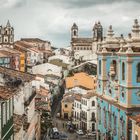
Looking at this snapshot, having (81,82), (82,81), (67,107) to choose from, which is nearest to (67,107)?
(67,107)

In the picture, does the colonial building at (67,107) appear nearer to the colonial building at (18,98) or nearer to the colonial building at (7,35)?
the colonial building at (7,35)

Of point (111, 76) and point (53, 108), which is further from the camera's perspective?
point (53, 108)

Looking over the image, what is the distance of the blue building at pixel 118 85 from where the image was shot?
4462 cm

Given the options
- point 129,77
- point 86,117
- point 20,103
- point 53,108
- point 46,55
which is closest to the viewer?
point 20,103

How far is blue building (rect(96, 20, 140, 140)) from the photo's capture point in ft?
146

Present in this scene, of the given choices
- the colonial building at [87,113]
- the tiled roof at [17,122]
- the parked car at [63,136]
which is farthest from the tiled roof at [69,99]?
the tiled roof at [17,122]

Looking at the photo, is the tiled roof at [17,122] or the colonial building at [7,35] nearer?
the tiled roof at [17,122]

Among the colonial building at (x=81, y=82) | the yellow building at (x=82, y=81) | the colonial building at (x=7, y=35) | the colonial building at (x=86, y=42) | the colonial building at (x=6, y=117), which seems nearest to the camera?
the colonial building at (x=6, y=117)

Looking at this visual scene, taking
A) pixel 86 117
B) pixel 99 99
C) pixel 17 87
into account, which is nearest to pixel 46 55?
pixel 86 117

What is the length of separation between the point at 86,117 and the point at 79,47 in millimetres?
90496

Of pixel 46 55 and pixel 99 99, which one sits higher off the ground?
pixel 46 55

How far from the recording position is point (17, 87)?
33.9 meters

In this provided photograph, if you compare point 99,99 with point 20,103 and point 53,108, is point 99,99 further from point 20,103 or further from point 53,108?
point 53,108

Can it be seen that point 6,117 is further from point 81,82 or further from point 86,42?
point 86,42
